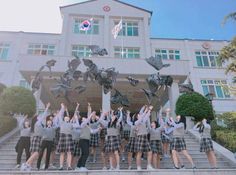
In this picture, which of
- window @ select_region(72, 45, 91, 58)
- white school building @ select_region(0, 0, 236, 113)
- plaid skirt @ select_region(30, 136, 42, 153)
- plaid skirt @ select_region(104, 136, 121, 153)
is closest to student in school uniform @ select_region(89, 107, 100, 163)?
plaid skirt @ select_region(104, 136, 121, 153)

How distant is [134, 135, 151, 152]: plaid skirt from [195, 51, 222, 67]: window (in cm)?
1853

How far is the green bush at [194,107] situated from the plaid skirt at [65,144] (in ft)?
24.9

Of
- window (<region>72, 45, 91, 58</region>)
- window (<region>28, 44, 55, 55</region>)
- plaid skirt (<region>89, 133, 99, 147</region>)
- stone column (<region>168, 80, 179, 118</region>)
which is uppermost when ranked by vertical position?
window (<region>28, 44, 55, 55</region>)

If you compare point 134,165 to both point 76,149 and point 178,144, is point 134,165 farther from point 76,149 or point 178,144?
point 76,149

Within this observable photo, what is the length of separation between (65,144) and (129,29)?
710 inches

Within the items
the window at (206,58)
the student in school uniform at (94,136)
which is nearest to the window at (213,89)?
the window at (206,58)

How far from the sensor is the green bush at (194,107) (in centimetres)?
1254

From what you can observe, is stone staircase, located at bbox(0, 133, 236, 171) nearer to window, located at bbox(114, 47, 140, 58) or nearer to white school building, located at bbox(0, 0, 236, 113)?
white school building, located at bbox(0, 0, 236, 113)

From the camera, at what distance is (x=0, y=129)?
406 inches

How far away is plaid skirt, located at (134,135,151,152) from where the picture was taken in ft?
22.7

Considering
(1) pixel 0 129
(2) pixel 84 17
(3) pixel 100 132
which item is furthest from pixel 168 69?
(2) pixel 84 17

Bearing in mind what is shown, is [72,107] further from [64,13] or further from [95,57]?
[64,13]

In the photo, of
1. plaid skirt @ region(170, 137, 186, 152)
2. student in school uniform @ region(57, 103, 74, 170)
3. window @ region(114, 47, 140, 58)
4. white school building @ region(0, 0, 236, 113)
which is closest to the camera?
student in school uniform @ region(57, 103, 74, 170)

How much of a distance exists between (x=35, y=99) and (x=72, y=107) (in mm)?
5821
